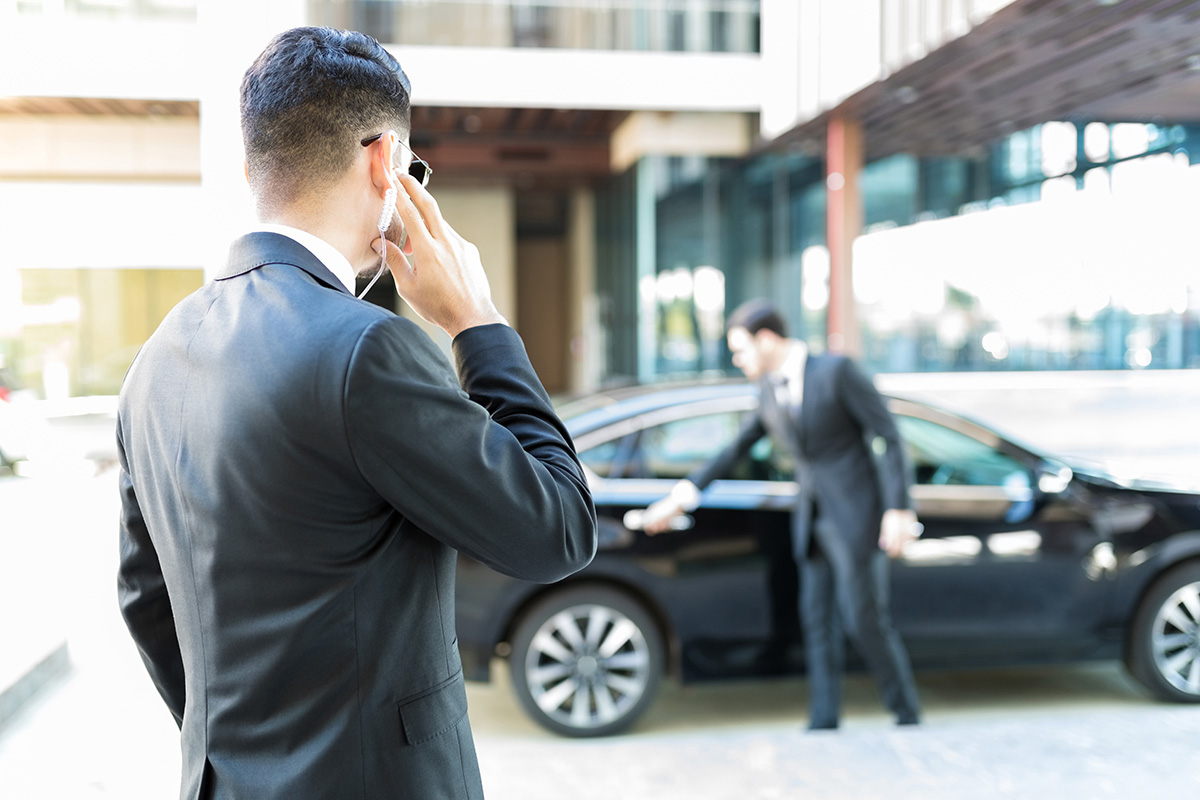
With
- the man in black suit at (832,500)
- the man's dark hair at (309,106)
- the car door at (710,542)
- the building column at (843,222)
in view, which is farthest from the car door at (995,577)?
the building column at (843,222)

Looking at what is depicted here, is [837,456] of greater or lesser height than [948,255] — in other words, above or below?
below

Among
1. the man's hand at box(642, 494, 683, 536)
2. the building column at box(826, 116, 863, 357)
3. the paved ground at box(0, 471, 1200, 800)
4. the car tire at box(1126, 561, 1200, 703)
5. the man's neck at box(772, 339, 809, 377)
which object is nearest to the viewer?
the paved ground at box(0, 471, 1200, 800)

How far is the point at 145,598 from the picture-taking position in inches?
58.0

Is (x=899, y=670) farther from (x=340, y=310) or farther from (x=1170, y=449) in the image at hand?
(x=1170, y=449)

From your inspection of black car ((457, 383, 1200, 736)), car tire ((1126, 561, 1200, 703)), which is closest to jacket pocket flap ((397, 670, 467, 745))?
black car ((457, 383, 1200, 736))

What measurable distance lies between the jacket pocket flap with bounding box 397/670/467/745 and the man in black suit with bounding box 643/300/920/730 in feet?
10.9

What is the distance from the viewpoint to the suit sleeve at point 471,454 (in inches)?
44.2

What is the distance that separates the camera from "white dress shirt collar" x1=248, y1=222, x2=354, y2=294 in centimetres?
130

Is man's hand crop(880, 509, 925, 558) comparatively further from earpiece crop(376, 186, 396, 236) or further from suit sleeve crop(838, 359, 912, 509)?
earpiece crop(376, 186, 396, 236)

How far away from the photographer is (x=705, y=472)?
4.71 m

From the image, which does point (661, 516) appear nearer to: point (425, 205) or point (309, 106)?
point (425, 205)

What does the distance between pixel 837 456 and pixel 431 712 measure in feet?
11.8

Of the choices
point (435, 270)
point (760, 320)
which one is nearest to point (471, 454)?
point (435, 270)

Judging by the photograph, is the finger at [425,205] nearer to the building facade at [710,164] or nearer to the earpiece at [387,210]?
the earpiece at [387,210]
